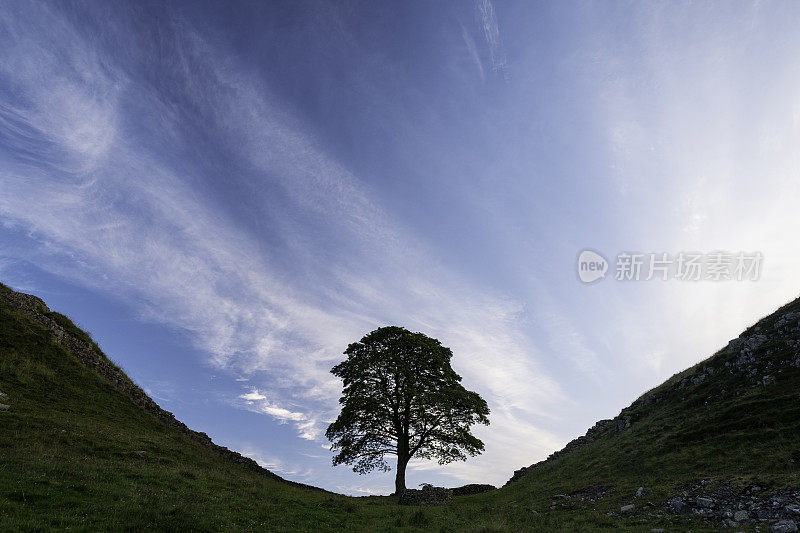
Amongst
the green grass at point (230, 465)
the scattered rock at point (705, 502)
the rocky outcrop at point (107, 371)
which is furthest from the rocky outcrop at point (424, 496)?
the scattered rock at point (705, 502)

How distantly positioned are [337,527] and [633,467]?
21.7 meters

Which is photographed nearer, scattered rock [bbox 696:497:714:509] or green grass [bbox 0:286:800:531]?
green grass [bbox 0:286:800:531]

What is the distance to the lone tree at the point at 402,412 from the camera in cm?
4150

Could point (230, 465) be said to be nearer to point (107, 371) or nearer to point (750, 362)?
point (107, 371)

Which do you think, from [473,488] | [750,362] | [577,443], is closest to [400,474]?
[473,488]

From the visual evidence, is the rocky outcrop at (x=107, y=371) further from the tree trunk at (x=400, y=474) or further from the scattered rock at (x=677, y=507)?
the scattered rock at (x=677, y=507)

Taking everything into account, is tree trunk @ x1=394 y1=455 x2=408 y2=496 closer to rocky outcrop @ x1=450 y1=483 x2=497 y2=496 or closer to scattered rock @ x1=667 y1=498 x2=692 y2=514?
rocky outcrop @ x1=450 y1=483 x2=497 y2=496

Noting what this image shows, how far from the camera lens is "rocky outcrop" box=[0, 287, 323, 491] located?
39531 millimetres

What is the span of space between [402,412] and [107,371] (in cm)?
3191

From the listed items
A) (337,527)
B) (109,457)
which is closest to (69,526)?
(337,527)

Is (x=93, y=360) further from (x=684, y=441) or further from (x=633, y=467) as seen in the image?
(x=684, y=441)

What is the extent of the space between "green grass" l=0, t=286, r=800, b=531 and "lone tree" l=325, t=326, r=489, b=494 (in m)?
7.69

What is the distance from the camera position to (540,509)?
83.7ft

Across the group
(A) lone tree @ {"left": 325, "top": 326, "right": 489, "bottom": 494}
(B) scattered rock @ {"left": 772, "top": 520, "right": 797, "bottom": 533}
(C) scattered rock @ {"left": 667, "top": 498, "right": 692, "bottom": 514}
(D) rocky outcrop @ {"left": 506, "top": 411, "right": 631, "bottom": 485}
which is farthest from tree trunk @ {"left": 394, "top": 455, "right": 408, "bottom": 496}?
(B) scattered rock @ {"left": 772, "top": 520, "right": 797, "bottom": 533}
